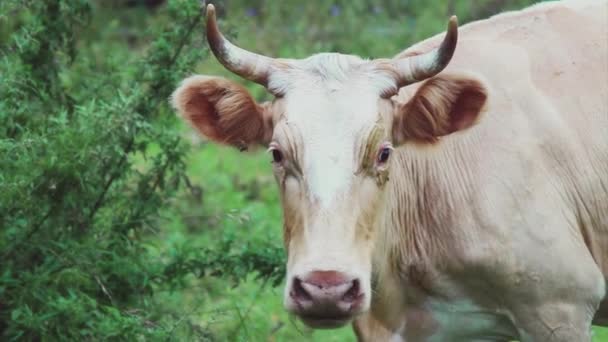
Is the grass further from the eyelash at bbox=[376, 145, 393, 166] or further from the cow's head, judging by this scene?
the eyelash at bbox=[376, 145, 393, 166]

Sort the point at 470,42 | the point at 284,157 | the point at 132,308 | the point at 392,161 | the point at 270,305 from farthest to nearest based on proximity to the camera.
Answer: the point at 270,305 < the point at 132,308 < the point at 470,42 < the point at 392,161 < the point at 284,157

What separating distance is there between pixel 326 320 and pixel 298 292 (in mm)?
146

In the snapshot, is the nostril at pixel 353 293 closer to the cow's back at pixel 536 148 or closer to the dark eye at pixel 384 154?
the dark eye at pixel 384 154

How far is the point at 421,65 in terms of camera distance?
18.1ft

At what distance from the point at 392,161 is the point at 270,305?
2883 millimetres

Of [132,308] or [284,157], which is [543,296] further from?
[132,308]

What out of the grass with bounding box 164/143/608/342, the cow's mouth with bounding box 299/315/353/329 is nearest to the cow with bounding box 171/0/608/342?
the cow's mouth with bounding box 299/315/353/329

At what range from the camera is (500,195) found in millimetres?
5836

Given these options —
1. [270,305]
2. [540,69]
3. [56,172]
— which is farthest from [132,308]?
[540,69]

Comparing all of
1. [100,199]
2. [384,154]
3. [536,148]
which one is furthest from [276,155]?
[100,199]

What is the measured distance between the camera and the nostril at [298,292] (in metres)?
4.96

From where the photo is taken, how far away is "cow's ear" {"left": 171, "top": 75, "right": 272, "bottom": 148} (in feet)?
18.8

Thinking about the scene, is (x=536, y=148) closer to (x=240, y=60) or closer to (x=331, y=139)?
(x=331, y=139)

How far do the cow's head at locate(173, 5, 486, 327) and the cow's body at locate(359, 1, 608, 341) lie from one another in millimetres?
240
